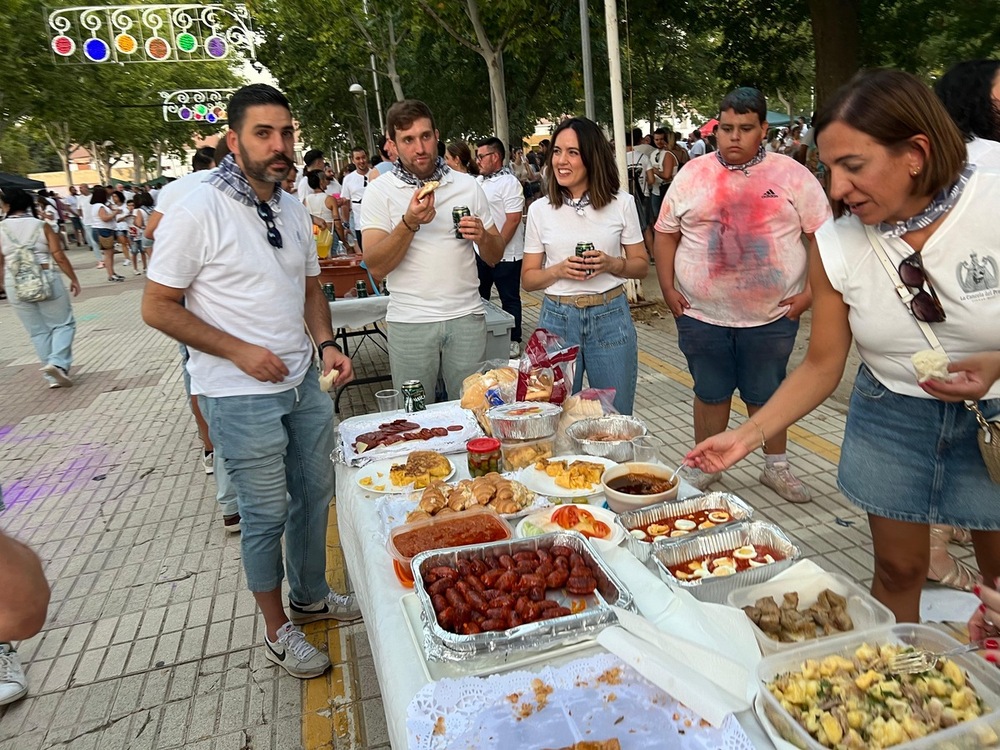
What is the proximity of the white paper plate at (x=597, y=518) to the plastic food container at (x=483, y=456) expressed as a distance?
36 cm

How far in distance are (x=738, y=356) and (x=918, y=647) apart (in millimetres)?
2533

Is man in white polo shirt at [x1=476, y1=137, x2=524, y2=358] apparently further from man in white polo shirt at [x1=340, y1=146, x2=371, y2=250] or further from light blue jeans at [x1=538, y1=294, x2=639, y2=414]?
man in white polo shirt at [x1=340, y1=146, x2=371, y2=250]

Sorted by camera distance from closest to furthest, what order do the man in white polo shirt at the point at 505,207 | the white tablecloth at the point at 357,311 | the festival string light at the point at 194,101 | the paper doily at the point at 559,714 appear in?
the paper doily at the point at 559,714
the white tablecloth at the point at 357,311
the man in white polo shirt at the point at 505,207
the festival string light at the point at 194,101

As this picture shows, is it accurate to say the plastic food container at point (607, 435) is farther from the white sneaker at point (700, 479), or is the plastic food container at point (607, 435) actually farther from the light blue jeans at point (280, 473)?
the white sneaker at point (700, 479)

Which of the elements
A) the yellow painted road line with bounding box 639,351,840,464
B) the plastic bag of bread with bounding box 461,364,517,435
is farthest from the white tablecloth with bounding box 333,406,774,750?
the yellow painted road line with bounding box 639,351,840,464

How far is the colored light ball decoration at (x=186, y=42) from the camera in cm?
1338

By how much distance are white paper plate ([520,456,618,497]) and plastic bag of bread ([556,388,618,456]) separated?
0.69ft

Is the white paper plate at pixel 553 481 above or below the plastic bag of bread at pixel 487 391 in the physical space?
below

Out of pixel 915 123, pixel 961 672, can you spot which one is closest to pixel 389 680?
pixel 961 672

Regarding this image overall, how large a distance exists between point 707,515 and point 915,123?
1190mm

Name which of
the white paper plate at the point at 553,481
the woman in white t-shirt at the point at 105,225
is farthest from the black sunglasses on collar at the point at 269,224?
the woman in white t-shirt at the point at 105,225

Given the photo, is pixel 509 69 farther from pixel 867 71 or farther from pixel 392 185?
pixel 867 71

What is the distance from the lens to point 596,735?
4.49 feet

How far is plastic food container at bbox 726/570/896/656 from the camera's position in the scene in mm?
1555
